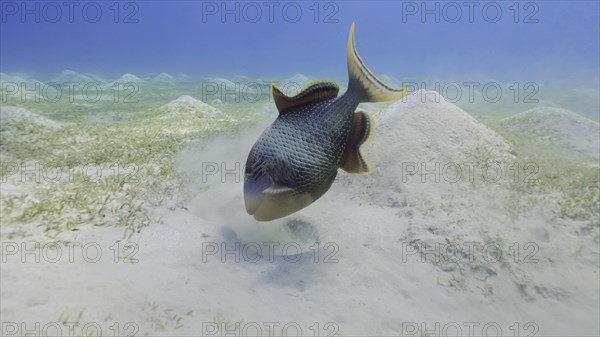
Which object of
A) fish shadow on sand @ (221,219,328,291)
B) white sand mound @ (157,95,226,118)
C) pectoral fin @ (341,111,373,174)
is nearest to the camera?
pectoral fin @ (341,111,373,174)

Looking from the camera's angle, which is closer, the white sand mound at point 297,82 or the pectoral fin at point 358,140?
the pectoral fin at point 358,140

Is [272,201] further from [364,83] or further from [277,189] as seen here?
[364,83]

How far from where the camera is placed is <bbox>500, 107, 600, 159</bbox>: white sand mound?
24.8 feet

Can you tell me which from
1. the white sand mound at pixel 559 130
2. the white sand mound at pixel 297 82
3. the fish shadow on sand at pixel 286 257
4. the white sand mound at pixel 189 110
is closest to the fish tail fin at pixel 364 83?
the fish shadow on sand at pixel 286 257

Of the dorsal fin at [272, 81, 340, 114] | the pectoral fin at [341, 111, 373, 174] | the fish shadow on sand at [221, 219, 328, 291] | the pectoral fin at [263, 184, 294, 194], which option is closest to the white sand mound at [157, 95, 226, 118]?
the fish shadow on sand at [221, 219, 328, 291]

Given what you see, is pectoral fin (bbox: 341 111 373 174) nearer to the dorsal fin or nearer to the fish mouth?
the dorsal fin

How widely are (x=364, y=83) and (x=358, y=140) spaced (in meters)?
0.48

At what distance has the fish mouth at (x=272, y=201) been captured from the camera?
229 centimetres

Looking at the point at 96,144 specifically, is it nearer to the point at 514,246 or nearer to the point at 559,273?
the point at 514,246

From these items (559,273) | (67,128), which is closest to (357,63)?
(559,273)

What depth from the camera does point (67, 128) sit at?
274 inches

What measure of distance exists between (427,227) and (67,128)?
7.61m

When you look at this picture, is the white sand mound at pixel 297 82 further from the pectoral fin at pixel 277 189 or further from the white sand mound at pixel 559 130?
the pectoral fin at pixel 277 189

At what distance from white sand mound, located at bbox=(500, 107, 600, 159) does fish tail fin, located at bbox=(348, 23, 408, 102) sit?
6.96 m
